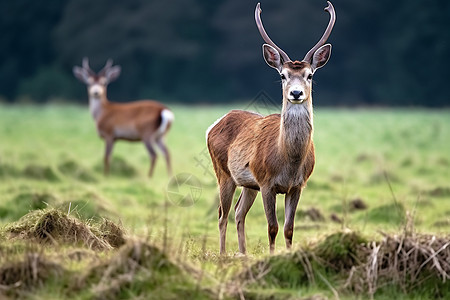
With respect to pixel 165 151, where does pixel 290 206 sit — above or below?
above

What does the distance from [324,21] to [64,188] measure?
3619cm

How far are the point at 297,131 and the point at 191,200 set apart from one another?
207 inches

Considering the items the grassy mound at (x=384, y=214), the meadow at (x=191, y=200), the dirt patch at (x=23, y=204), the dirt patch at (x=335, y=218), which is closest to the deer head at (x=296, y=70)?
the meadow at (x=191, y=200)

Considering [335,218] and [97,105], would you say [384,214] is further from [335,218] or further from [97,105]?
[97,105]

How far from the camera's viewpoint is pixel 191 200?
11977 mm

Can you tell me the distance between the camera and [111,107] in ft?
61.0

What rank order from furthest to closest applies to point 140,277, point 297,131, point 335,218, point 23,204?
point 335,218
point 23,204
point 297,131
point 140,277

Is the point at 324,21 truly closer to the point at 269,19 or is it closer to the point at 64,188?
the point at 269,19

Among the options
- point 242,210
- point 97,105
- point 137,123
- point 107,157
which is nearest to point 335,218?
point 242,210

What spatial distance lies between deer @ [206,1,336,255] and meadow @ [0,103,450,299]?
409 millimetres

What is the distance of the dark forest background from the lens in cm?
Answer: 4497

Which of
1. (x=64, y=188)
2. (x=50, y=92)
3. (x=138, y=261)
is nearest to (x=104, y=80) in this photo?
(x=64, y=188)

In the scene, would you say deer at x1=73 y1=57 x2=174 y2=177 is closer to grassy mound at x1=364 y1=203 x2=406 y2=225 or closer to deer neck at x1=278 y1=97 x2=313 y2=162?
grassy mound at x1=364 y1=203 x2=406 y2=225

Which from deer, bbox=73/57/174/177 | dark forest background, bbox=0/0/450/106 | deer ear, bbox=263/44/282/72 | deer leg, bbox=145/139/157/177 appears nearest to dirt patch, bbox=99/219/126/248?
deer ear, bbox=263/44/282/72
